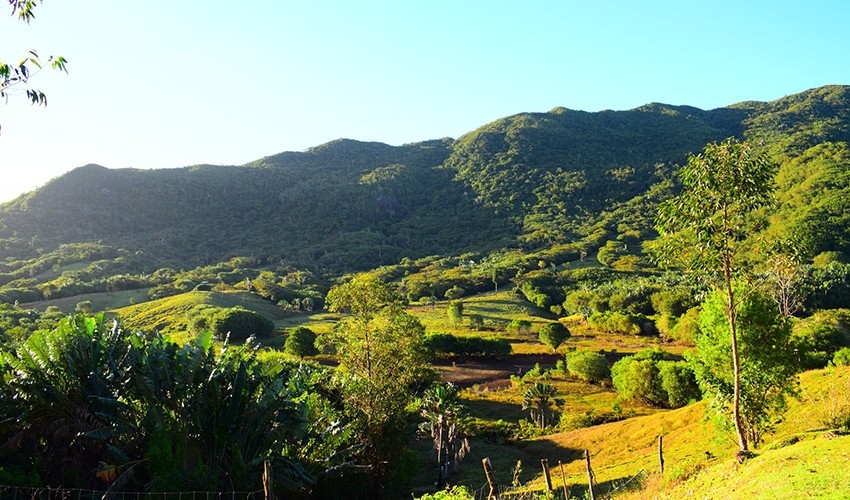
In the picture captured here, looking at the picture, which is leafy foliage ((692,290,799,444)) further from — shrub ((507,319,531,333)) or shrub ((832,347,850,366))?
shrub ((507,319,531,333))

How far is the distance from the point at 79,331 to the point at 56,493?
5442 millimetres

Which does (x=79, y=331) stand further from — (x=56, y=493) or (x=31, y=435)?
(x=56, y=493)

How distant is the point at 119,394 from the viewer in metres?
18.5

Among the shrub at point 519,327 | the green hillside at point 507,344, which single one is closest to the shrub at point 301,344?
the green hillside at point 507,344

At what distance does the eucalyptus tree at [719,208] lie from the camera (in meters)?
16.5

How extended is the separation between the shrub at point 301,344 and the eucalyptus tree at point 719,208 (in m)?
74.3

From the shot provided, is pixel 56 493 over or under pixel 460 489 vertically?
under

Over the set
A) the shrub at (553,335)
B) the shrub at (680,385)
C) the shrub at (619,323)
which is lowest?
the shrub at (619,323)

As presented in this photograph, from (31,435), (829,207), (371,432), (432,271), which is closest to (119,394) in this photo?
(31,435)

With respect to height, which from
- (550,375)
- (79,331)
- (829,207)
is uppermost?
(79,331)

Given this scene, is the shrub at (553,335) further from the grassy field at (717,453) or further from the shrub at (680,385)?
the grassy field at (717,453)

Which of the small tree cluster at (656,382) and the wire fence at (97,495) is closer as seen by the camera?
the wire fence at (97,495)

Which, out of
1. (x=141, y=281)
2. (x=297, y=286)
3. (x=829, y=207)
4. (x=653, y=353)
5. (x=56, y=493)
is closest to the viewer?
(x=56, y=493)

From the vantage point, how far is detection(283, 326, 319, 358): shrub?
276 ft
